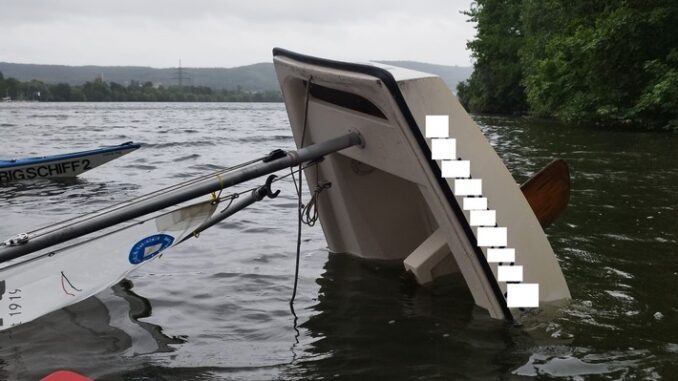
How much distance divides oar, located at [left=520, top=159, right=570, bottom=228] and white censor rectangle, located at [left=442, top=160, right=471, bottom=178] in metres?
1.04

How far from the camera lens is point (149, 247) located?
4.55m

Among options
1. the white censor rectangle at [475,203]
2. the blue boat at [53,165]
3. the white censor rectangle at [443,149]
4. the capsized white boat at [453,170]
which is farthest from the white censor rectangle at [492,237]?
the blue boat at [53,165]

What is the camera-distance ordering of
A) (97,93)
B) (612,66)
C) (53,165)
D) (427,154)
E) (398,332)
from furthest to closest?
1. (97,93)
2. (612,66)
3. (53,165)
4. (398,332)
5. (427,154)

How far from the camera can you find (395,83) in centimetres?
355

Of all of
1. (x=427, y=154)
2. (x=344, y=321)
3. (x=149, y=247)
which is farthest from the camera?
(x=149, y=247)

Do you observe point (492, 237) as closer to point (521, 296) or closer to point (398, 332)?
point (521, 296)

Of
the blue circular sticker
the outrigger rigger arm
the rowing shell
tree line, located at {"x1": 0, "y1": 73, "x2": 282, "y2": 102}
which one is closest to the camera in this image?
the outrigger rigger arm

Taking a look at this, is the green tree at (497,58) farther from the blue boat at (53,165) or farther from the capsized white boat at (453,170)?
the capsized white boat at (453,170)

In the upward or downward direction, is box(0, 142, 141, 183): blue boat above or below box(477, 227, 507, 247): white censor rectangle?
below

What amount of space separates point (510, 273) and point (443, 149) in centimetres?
83

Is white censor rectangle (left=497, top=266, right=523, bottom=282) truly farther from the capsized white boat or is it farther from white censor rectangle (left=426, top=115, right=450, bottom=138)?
white censor rectangle (left=426, top=115, right=450, bottom=138)

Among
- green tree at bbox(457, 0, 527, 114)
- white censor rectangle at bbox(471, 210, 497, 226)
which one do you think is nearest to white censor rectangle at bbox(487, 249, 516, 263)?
white censor rectangle at bbox(471, 210, 497, 226)

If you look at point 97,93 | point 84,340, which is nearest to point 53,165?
point 84,340

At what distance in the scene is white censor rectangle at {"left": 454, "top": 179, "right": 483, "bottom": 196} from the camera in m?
3.66
